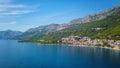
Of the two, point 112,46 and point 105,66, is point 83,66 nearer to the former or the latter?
point 105,66

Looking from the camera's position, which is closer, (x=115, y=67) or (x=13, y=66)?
(x=115, y=67)

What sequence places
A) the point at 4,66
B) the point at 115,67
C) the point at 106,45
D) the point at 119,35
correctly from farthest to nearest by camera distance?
the point at 119,35
the point at 106,45
the point at 4,66
the point at 115,67

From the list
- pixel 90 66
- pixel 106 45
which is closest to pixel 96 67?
pixel 90 66

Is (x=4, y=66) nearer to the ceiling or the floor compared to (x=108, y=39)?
nearer to the floor

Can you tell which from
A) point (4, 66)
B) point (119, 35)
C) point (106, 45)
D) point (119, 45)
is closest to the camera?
point (4, 66)

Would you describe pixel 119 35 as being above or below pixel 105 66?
above

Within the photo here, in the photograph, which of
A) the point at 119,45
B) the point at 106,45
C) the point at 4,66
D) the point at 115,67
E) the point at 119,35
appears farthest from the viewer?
the point at 119,35

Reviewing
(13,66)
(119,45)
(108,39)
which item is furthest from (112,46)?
(13,66)

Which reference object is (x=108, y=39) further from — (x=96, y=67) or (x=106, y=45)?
(x=96, y=67)

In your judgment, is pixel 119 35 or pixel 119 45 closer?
pixel 119 45
